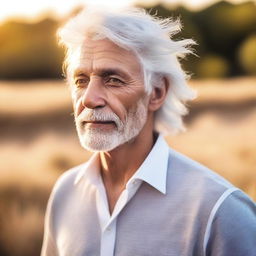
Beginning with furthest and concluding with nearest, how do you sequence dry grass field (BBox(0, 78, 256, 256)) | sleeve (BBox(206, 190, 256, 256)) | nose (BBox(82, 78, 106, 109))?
1. dry grass field (BBox(0, 78, 256, 256))
2. nose (BBox(82, 78, 106, 109))
3. sleeve (BBox(206, 190, 256, 256))

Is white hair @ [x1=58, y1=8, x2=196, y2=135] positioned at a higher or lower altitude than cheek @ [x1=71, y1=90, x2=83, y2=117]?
higher

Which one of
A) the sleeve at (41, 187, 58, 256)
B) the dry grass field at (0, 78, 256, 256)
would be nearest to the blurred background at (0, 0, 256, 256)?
the dry grass field at (0, 78, 256, 256)

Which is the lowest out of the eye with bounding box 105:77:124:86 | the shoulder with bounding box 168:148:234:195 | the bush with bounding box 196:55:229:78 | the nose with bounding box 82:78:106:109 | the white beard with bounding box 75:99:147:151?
the bush with bounding box 196:55:229:78

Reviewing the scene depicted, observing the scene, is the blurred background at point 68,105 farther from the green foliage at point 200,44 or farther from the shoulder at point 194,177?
the shoulder at point 194,177

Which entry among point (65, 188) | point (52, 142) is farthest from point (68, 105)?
point (65, 188)

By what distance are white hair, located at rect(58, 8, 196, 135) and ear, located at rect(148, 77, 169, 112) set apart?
14mm

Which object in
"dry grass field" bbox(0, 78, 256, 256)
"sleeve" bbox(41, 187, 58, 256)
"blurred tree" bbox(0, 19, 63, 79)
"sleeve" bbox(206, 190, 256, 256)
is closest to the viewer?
"sleeve" bbox(206, 190, 256, 256)

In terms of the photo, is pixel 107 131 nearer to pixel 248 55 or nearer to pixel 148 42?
pixel 148 42

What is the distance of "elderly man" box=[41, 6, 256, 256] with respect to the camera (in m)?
1.69

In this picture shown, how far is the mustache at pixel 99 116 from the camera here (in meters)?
1.80

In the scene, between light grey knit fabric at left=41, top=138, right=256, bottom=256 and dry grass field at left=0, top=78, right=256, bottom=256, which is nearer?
light grey knit fabric at left=41, top=138, right=256, bottom=256

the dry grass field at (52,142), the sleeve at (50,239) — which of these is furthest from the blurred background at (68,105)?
the sleeve at (50,239)

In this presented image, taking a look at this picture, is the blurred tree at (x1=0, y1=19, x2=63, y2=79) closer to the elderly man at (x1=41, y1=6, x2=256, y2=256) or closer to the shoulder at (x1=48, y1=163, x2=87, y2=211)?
the shoulder at (x1=48, y1=163, x2=87, y2=211)

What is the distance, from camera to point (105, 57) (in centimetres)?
180
